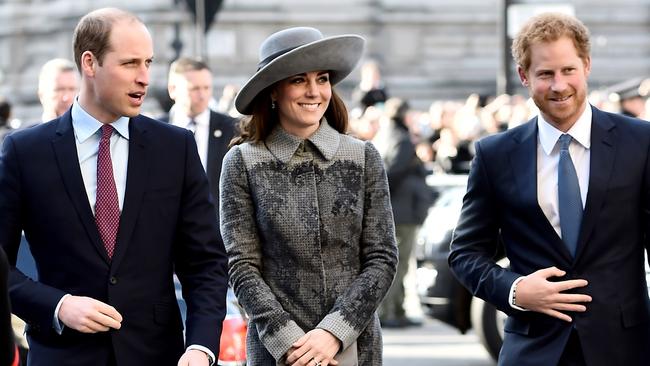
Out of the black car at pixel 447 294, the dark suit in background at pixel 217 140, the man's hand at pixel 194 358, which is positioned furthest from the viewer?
the black car at pixel 447 294

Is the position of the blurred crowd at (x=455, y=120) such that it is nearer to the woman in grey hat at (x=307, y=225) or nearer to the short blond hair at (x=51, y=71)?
the short blond hair at (x=51, y=71)

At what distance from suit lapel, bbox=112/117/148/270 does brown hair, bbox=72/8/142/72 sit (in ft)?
0.87

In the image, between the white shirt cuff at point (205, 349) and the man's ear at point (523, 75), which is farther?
the man's ear at point (523, 75)

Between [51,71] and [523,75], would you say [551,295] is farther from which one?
[51,71]

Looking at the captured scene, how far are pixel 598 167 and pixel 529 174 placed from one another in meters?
0.25

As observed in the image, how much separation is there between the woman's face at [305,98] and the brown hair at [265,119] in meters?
0.11

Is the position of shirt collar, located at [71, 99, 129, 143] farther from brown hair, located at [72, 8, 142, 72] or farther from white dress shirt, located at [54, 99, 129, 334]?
brown hair, located at [72, 8, 142, 72]

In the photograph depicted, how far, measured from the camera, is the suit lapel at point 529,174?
5820mm

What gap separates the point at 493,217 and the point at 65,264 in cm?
159

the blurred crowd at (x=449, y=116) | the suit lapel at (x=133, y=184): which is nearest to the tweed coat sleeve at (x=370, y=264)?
the suit lapel at (x=133, y=184)

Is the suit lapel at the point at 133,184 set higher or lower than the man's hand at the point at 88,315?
higher

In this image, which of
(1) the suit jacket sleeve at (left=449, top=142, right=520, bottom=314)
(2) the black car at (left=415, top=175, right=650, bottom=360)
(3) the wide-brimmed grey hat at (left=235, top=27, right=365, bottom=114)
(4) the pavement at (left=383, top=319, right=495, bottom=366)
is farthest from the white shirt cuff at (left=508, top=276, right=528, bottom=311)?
(4) the pavement at (left=383, top=319, right=495, bottom=366)

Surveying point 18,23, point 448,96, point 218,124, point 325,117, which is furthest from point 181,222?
point 18,23

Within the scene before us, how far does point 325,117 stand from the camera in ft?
20.3
